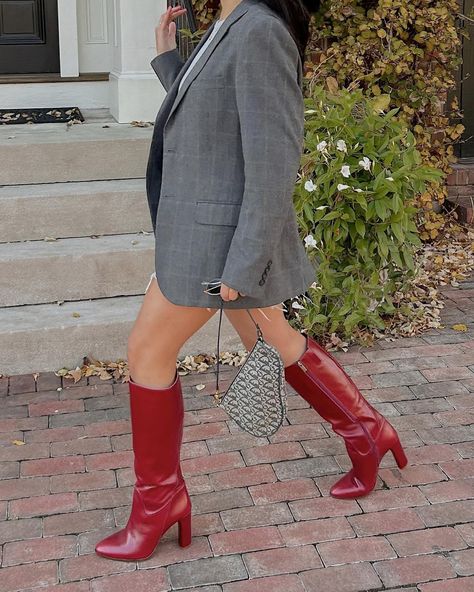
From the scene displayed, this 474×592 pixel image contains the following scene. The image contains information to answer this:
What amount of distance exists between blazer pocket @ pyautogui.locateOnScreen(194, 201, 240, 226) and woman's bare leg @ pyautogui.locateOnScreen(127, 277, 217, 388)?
0.86 feet

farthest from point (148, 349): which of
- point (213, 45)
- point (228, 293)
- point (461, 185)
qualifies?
point (461, 185)

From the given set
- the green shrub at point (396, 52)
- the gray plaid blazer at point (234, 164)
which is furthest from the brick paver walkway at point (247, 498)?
the green shrub at point (396, 52)

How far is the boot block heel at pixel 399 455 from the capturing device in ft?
10.1

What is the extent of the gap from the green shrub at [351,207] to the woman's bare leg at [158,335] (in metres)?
1.66

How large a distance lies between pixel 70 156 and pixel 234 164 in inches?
106

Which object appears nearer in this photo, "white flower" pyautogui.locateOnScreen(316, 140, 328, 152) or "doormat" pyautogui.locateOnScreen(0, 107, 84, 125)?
"white flower" pyautogui.locateOnScreen(316, 140, 328, 152)

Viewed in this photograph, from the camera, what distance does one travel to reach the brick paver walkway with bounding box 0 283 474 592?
2.64m

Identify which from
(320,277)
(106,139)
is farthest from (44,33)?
(320,277)

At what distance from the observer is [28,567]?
267 centimetres

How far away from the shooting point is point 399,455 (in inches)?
123

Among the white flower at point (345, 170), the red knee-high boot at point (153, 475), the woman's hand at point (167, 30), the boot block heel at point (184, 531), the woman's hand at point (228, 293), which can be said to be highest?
the woman's hand at point (167, 30)

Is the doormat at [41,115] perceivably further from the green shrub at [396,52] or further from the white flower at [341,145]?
the white flower at [341,145]

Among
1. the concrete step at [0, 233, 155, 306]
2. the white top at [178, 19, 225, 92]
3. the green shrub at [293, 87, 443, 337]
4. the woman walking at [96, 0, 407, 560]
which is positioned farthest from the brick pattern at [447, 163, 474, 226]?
the white top at [178, 19, 225, 92]

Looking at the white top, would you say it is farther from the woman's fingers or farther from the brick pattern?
the brick pattern
